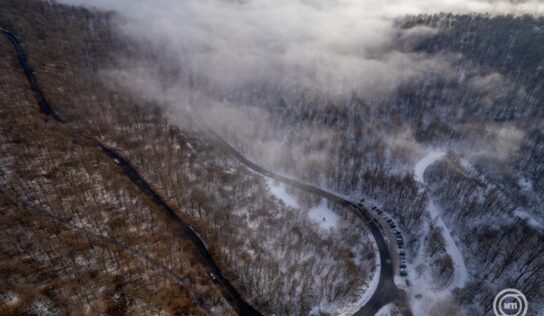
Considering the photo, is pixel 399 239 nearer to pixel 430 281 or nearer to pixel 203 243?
pixel 430 281

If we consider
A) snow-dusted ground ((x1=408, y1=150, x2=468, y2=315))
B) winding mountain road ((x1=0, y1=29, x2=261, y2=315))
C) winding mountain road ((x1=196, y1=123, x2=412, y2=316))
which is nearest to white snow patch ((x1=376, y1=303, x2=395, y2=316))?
winding mountain road ((x1=196, y1=123, x2=412, y2=316))

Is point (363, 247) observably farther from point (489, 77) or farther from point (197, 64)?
point (197, 64)

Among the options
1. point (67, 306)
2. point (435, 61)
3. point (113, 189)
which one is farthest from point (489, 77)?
point (67, 306)

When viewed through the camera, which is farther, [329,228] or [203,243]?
[329,228]

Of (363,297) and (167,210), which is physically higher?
(167,210)

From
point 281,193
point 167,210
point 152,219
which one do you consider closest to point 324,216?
point 281,193

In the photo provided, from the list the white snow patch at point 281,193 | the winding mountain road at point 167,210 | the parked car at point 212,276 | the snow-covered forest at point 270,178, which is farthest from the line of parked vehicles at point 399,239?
the parked car at point 212,276

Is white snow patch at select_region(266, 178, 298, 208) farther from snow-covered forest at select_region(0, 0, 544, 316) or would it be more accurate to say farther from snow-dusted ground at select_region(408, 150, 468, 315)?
snow-dusted ground at select_region(408, 150, 468, 315)
